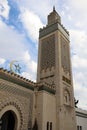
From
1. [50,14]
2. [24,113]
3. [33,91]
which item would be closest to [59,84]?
[33,91]

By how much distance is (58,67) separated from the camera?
13.9 meters

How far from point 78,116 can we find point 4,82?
33.7 ft

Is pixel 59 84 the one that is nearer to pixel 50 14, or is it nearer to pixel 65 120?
pixel 65 120

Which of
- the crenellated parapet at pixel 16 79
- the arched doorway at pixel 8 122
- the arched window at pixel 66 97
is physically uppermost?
the crenellated parapet at pixel 16 79

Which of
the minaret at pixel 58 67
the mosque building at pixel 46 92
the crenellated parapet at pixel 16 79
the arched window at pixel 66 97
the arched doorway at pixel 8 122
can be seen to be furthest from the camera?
the arched window at pixel 66 97

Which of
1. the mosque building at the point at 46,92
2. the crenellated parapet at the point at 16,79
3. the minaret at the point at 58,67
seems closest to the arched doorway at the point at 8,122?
the mosque building at the point at 46,92

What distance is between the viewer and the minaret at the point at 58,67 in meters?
12.7

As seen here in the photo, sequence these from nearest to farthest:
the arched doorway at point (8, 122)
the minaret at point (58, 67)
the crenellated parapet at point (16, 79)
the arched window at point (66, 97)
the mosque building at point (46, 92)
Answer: the crenellated parapet at point (16, 79), the mosque building at point (46, 92), the arched doorway at point (8, 122), the minaret at point (58, 67), the arched window at point (66, 97)

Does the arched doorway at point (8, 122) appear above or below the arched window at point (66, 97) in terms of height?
below

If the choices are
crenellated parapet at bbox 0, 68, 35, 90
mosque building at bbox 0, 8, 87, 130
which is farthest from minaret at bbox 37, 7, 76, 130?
crenellated parapet at bbox 0, 68, 35, 90

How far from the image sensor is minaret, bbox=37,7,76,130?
12656mm

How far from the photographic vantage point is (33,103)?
11.2 metres

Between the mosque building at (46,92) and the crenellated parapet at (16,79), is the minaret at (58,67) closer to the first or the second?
the mosque building at (46,92)

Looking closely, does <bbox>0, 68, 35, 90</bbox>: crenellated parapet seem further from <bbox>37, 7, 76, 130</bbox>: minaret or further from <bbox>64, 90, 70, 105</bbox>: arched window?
<bbox>64, 90, 70, 105</bbox>: arched window
